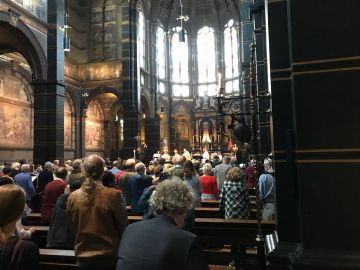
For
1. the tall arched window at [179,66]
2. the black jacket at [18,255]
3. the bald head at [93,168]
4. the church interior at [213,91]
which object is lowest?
the black jacket at [18,255]

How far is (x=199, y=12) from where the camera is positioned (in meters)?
37.8

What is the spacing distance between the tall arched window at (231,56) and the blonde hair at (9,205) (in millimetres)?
33737

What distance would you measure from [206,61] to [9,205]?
37029 millimetres

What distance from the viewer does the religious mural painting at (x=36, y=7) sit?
14.6 metres

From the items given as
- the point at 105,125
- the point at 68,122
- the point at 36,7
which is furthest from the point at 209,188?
the point at 105,125

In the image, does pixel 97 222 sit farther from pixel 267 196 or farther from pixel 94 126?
pixel 94 126

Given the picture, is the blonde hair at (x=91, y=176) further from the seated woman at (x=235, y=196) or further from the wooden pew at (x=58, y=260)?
the seated woman at (x=235, y=196)

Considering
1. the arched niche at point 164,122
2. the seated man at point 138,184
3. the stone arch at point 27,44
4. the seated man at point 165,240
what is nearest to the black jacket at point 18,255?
the seated man at point 165,240

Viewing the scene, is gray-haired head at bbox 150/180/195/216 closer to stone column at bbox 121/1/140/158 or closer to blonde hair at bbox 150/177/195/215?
blonde hair at bbox 150/177/195/215

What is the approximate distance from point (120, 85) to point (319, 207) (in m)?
23.1

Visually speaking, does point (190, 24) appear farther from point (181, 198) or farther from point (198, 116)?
point (181, 198)

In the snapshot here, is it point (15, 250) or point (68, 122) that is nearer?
point (15, 250)

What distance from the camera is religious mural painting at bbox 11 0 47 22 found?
14.6m

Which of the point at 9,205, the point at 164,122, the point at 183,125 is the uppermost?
the point at 164,122
